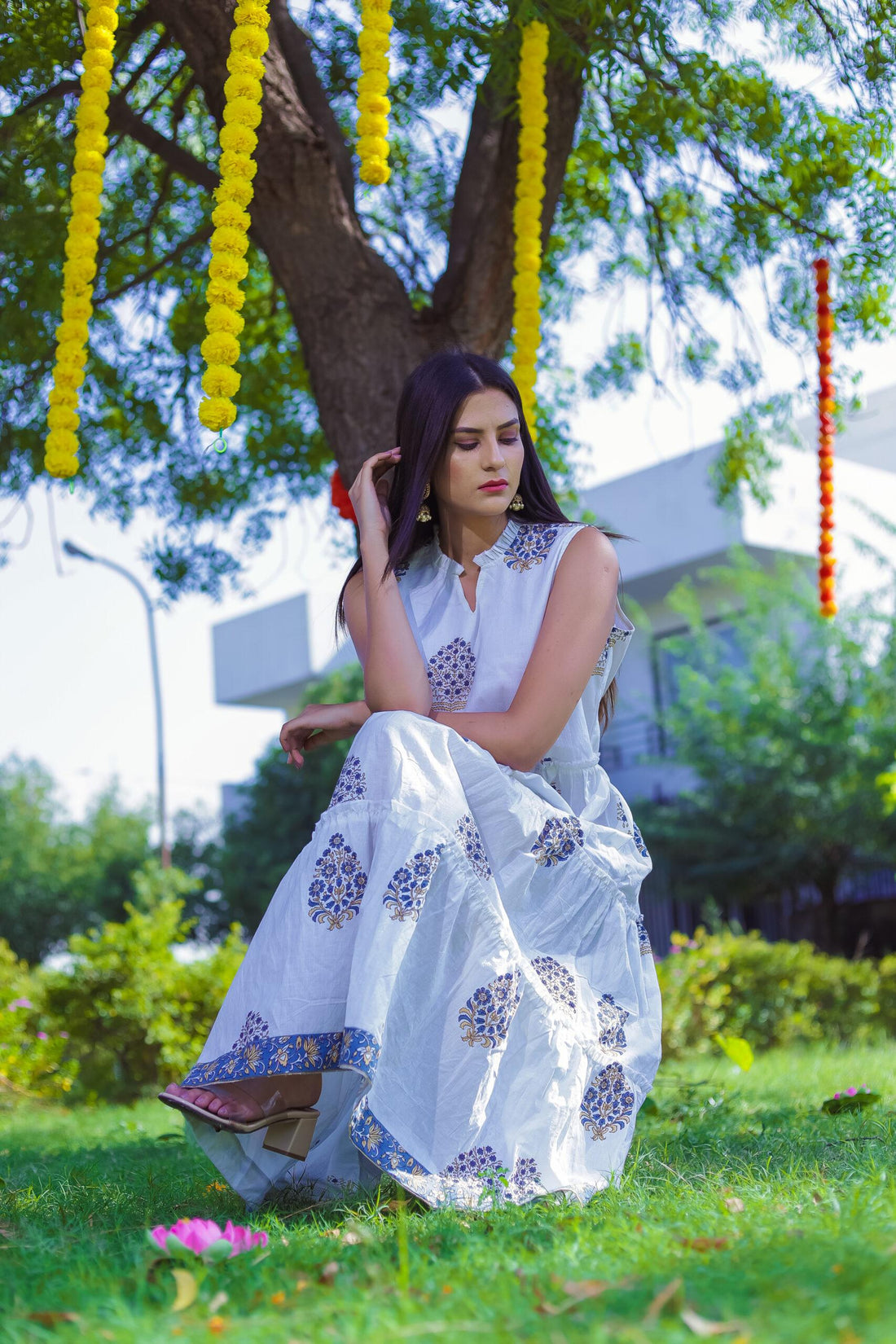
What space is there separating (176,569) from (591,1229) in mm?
5432

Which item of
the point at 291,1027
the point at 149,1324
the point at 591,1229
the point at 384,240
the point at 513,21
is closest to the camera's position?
the point at 149,1324

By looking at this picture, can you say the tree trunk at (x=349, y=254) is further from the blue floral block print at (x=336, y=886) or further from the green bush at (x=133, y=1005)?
the green bush at (x=133, y=1005)

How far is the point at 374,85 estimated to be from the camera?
11.5 ft

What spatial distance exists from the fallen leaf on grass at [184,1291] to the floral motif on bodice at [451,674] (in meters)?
1.40

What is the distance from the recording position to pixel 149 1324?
1.29 metres

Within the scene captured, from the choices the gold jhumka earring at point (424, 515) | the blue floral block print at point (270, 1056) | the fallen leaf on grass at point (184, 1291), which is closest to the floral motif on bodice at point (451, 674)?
the gold jhumka earring at point (424, 515)

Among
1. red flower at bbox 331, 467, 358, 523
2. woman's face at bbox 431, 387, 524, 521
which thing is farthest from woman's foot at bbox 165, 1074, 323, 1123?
red flower at bbox 331, 467, 358, 523

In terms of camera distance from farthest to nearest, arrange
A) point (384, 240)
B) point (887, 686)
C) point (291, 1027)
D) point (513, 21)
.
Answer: point (887, 686) < point (384, 240) < point (513, 21) < point (291, 1027)

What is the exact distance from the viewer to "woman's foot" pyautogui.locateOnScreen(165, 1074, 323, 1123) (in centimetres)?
210

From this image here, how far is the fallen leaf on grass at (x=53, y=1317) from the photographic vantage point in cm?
133

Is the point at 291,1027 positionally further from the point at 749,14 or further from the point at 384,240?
the point at 384,240

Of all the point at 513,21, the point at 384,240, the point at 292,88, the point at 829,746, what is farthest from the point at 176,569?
the point at 829,746

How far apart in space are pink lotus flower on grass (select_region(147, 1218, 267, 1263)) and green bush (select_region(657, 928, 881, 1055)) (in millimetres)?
5500

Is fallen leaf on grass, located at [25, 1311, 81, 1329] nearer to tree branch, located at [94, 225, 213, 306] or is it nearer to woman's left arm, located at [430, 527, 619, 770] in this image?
woman's left arm, located at [430, 527, 619, 770]
